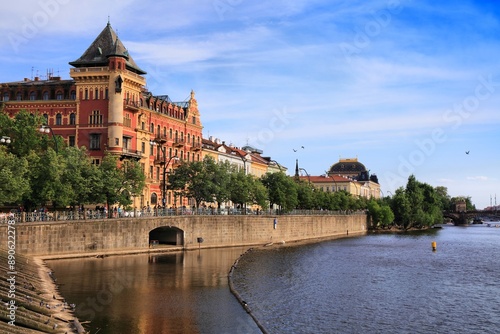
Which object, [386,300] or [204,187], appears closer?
[386,300]

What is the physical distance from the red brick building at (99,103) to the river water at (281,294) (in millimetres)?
23846

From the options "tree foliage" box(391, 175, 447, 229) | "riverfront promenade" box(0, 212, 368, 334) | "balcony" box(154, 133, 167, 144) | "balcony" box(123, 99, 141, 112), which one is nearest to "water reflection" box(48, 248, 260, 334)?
"riverfront promenade" box(0, 212, 368, 334)

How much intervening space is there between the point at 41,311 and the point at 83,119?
5675 centimetres

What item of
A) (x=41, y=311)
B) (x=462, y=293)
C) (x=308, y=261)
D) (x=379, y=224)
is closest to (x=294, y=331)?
(x=41, y=311)

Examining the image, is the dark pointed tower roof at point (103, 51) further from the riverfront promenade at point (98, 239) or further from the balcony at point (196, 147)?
the riverfront promenade at point (98, 239)

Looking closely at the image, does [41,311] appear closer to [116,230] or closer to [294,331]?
[294,331]

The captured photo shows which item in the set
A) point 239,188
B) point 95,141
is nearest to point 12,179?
point 95,141

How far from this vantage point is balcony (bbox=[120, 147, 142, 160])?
83062 millimetres

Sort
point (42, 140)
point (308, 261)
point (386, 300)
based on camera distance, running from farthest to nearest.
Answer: point (42, 140), point (308, 261), point (386, 300)

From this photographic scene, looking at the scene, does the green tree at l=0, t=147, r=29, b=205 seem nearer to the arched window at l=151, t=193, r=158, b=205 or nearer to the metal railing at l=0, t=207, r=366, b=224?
the metal railing at l=0, t=207, r=366, b=224

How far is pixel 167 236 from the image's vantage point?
7869 centimetres

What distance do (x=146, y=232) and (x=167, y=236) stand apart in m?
10.1

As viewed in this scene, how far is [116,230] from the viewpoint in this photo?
211 ft

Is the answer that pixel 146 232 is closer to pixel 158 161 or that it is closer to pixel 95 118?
pixel 95 118
